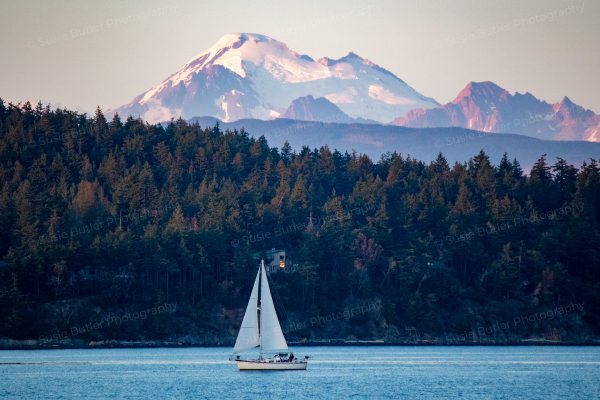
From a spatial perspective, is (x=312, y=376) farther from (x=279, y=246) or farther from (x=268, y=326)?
(x=279, y=246)

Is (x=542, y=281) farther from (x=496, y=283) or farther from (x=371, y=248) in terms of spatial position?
(x=371, y=248)

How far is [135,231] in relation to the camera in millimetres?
146750

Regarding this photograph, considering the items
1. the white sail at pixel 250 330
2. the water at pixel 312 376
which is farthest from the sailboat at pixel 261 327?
the water at pixel 312 376

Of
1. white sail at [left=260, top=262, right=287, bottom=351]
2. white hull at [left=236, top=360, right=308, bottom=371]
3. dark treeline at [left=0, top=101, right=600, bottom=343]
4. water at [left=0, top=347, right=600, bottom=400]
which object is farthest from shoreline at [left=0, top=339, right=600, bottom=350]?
white sail at [left=260, top=262, right=287, bottom=351]

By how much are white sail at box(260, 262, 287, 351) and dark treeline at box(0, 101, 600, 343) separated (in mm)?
38365

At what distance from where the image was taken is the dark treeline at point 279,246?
12912 cm

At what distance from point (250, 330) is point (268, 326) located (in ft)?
5.01

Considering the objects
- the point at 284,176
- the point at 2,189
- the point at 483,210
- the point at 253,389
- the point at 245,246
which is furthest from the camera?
the point at 284,176

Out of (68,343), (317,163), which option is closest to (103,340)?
(68,343)

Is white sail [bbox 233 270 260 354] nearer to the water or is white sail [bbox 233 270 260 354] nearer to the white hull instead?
the water

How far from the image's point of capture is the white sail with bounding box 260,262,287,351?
89250 mm

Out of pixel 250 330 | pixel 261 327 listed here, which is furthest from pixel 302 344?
pixel 250 330

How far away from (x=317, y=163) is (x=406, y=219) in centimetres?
3907

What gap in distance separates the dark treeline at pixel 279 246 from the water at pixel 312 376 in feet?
36.9
